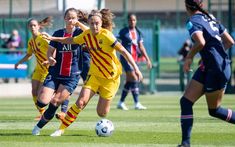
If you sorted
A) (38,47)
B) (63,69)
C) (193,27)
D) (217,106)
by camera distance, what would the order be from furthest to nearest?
1. (38,47)
2. (63,69)
3. (217,106)
4. (193,27)

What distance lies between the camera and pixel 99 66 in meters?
13.5

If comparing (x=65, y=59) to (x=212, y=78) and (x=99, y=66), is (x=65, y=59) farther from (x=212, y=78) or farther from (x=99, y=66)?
(x=212, y=78)

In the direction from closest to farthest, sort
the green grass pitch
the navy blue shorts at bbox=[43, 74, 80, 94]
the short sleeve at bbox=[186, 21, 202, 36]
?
1. the short sleeve at bbox=[186, 21, 202, 36]
2. the green grass pitch
3. the navy blue shorts at bbox=[43, 74, 80, 94]

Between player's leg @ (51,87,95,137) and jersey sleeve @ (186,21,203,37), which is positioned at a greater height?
jersey sleeve @ (186,21,203,37)

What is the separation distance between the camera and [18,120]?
55.2 feet

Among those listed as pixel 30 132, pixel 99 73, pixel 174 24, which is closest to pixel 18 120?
pixel 30 132

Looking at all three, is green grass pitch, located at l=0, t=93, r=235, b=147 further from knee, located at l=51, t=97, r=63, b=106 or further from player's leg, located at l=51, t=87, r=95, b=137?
knee, located at l=51, t=97, r=63, b=106

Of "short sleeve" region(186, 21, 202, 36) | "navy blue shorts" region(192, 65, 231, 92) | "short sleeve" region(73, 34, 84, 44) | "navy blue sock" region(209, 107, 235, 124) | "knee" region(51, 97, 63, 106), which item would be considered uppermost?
"short sleeve" region(186, 21, 202, 36)

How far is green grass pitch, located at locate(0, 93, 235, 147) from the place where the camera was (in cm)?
1243

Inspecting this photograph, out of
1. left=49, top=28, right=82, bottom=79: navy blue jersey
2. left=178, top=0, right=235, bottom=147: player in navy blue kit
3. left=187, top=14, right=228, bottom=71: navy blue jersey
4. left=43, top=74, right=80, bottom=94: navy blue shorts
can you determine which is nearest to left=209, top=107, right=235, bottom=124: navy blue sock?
left=178, top=0, right=235, bottom=147: player in navy blue kit

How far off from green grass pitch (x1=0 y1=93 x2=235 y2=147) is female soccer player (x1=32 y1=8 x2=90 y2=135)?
0.61m

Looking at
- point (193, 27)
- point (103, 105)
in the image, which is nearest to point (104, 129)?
point (103, 105)

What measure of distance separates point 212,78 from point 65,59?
381 cm

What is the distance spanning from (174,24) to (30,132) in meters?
36.8
